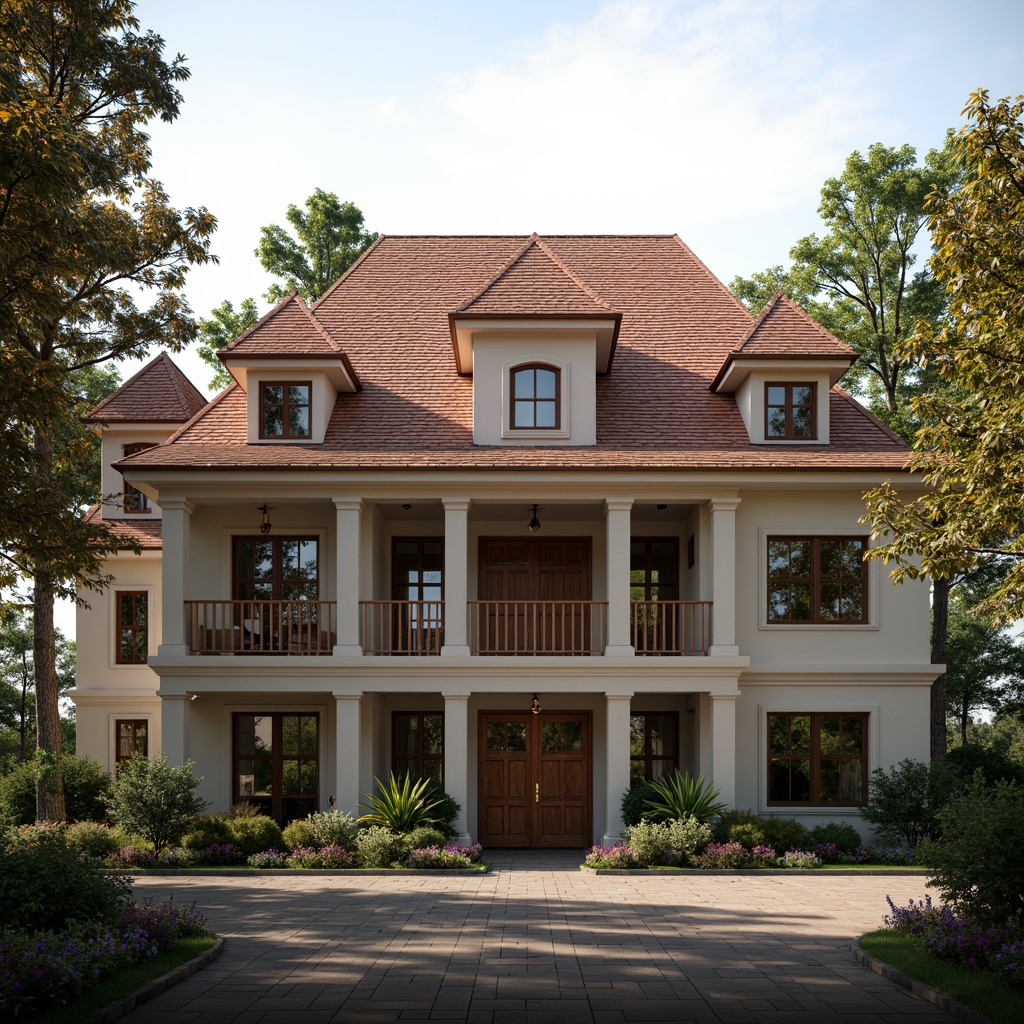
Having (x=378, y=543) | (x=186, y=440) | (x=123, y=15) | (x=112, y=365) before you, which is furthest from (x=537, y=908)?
(x=112, y=365)

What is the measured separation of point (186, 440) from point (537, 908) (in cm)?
1233

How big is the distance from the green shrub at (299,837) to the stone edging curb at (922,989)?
1066 centimetres

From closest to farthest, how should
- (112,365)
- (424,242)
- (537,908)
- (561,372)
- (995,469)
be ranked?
Result: (995,469), (537,908), (561,372), (424,242), (112,365)

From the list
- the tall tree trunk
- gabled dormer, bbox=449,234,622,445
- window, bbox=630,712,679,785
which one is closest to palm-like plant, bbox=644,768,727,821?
window, bbox=630,712,679,785

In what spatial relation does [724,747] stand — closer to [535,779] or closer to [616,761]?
[616,761]

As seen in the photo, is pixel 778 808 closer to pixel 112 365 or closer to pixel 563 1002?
pixel 563 1002

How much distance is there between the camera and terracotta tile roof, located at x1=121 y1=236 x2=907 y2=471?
2114 cm

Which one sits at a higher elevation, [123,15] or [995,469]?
[123,15]

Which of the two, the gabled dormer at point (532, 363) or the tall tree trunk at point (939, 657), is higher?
the gabled dormer at point (532, 363)

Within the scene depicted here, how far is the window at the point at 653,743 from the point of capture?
76.1ft

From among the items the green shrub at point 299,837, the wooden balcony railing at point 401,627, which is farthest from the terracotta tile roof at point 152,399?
the green shrub at point 299,837

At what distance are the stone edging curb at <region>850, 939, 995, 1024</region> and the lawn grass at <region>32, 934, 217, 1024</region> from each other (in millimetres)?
6727

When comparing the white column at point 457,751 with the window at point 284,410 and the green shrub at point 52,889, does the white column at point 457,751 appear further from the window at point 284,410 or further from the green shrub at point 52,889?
the green shrub at point 52,889

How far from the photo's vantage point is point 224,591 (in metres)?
22.4
